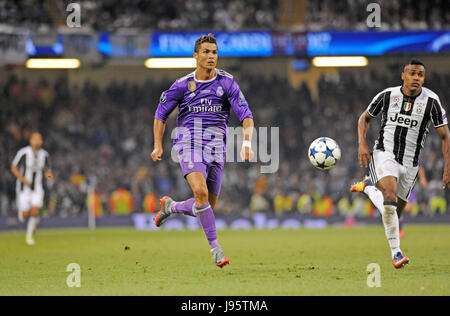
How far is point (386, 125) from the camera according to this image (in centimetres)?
877

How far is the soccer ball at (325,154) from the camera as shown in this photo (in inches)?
366

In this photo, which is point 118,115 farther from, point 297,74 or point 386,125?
point 386,125

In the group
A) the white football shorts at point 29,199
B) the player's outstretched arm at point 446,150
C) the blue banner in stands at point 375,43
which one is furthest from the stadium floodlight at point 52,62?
the player's outstretched arm at point 446,150

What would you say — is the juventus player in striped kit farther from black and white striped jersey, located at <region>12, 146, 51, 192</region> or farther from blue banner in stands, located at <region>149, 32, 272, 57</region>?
blue banner in stands, located at <region>149, 32, 272, 57</region>

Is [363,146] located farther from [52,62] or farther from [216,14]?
[216,14]

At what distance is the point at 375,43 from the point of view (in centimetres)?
2369

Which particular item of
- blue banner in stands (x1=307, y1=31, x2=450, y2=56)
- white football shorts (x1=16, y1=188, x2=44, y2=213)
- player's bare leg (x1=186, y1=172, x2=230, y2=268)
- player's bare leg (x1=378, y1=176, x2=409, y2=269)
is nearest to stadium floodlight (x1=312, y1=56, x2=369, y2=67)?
blue banner in stands (x1=307, y1=31, x2=450, y2=56)

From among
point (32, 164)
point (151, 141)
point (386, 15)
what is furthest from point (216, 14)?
point (32, 164)

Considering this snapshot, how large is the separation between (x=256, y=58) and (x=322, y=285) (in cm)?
1739

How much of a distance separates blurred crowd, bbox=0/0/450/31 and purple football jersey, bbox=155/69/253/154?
15178 millimetres

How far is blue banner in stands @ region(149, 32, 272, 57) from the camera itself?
23.1 m

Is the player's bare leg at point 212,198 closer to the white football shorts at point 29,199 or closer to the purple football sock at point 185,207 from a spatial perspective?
the purple football sock at point 185,207

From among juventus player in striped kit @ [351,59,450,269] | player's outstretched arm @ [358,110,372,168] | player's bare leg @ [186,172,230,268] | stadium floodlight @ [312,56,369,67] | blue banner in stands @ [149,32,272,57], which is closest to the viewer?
player's bare leg @ [186,172,230,268]
